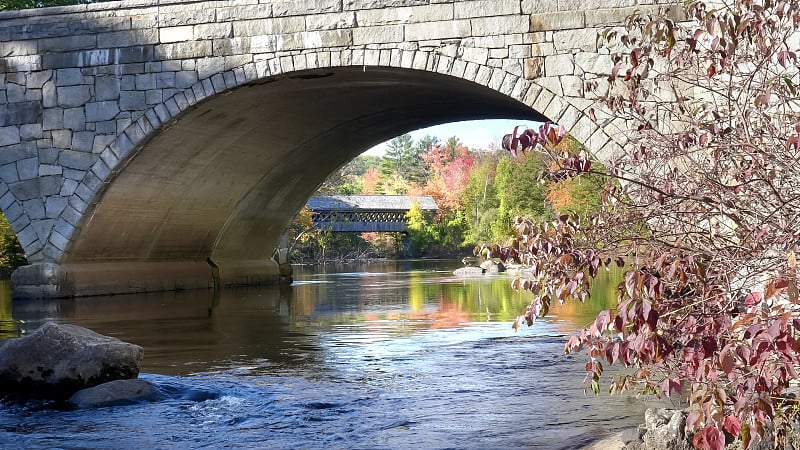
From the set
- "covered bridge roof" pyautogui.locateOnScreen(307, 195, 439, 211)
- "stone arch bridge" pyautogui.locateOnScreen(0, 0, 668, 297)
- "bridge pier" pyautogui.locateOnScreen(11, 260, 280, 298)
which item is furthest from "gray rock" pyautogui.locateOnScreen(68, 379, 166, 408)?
"covered bridge roof" pyautogui.locateOnScreen(307, 195, 439, 211)

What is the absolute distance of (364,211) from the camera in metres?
50.9

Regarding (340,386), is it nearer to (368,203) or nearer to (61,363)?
(61,363)

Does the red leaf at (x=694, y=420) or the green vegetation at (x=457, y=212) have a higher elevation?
the green vegetation at (x=457, y=212)

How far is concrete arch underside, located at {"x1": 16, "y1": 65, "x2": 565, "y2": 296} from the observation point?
44.5 feet

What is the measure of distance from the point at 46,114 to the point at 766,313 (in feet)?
43.2

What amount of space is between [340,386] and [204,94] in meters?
7.35

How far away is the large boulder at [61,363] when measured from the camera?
6266mm

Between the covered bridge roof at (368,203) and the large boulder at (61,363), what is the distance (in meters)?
40.5

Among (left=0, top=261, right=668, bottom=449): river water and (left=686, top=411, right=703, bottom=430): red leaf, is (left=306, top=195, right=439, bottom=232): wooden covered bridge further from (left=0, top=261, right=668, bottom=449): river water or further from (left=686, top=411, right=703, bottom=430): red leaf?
(left=686, top=411, right=703, bottom=430): red leaf

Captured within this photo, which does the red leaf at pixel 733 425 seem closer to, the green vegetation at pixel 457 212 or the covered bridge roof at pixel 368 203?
the green vegetation at pixel 457 212

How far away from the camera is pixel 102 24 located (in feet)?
45.5

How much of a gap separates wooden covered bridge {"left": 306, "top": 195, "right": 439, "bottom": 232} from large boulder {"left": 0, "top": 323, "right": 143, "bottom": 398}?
129 ft

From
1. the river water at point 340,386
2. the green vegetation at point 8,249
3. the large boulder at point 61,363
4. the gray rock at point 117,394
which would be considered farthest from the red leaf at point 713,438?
the green vegetation at point 8,249

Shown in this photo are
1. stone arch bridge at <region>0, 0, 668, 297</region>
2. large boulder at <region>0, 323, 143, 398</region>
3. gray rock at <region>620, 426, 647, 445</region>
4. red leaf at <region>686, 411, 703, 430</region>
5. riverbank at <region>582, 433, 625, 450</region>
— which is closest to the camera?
red leaf at <region>686, 411, 703, 430</region>
